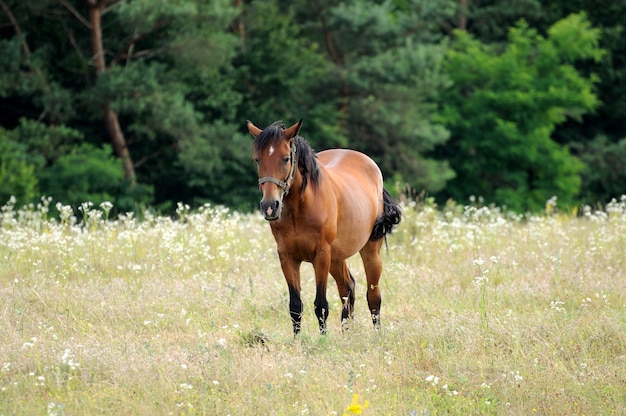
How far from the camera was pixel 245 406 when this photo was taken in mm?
5562

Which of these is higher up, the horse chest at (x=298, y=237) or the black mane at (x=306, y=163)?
the black mane at (x=306, y=163)

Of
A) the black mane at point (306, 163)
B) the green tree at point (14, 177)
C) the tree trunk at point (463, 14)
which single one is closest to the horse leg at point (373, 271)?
the black mane at point (306, 163)

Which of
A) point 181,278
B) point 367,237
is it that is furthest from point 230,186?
point 367,237

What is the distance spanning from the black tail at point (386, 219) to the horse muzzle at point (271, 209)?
214cm

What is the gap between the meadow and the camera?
576 centimetres

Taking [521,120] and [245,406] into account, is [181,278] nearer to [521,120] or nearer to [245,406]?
[245,406]

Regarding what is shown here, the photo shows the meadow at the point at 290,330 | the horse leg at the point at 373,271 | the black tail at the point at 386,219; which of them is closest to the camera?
the meadow at the point at 290,330

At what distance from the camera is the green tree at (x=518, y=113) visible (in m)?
34.1

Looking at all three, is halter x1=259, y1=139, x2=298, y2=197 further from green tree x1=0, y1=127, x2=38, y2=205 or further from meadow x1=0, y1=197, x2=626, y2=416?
green tree x1=0, y1=127, x2=38, y2=205

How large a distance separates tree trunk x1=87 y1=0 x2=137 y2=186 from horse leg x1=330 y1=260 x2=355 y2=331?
18.5 m

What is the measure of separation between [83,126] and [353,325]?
72.5ft

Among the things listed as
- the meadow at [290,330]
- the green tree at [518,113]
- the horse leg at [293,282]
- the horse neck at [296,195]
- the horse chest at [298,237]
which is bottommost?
the green tree at [518,113]

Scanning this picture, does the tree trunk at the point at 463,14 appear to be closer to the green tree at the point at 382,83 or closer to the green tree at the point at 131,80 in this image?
the green tree at the point at 382,83

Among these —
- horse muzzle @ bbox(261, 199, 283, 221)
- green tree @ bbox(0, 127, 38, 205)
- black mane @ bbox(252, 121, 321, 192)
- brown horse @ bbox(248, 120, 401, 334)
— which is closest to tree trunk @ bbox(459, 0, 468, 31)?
green tree @ bbox(0, 127, 38, 205)
